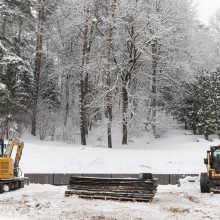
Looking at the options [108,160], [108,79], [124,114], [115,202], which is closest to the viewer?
[115,202]

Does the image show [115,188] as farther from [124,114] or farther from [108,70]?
[108,70]

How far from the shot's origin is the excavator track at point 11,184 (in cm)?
1843

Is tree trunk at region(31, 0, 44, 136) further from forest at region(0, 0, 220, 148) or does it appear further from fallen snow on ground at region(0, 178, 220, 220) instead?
fallen snow on ground at region(0, 178, 220, 220)

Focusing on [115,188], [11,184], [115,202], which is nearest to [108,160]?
[11,184]

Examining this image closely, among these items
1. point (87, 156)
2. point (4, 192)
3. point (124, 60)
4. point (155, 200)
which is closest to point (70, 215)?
point (155, 200)

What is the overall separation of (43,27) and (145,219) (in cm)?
2865

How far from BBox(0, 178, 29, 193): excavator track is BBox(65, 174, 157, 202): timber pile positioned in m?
3.03

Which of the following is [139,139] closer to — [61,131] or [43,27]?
[61,131]

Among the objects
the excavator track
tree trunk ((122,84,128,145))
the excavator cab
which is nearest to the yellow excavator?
the excavator track

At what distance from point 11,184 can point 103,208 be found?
620cm

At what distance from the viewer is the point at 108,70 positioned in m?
31.6

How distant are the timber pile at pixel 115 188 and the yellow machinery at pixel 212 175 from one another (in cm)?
269

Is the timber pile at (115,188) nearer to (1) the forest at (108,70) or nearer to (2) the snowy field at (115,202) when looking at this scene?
(2) the snowy field at (115,202)

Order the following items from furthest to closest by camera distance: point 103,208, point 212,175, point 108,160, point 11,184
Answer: point 108,160 < point 11,184 < point 212,175 < point 103,208
